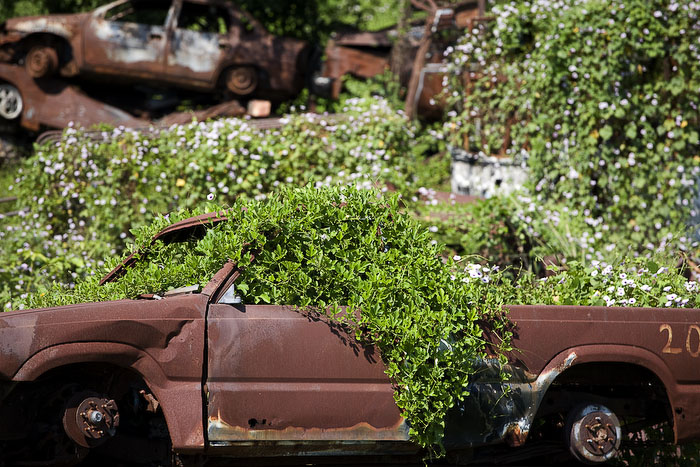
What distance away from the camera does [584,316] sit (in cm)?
449

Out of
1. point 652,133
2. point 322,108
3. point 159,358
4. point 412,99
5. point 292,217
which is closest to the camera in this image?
point 159,358

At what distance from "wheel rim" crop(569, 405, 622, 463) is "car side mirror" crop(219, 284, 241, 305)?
2108mm

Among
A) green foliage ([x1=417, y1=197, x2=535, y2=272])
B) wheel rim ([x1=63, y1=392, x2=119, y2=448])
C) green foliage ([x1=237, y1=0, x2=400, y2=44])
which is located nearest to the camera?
wheel rim ([x1=63, y1=392, x2=119, y2=448])

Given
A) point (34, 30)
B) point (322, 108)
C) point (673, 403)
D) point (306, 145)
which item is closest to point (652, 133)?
point (306, 145)

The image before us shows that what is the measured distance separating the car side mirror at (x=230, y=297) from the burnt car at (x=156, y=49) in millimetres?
8770

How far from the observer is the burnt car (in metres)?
12.1

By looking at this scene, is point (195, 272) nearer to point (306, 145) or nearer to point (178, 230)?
point (178, 230)

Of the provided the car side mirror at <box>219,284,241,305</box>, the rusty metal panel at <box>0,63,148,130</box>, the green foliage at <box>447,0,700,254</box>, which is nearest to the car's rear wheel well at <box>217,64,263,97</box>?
the rusty metal panel at <box>0,63,148,130</box>

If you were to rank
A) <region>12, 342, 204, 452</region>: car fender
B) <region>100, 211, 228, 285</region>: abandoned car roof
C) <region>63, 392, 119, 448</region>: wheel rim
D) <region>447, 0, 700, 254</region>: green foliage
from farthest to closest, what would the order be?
<region>447, 0, 700, 254</region>: green foliage → <region>100, 211, 228, 285</region>: abandoned car roof → <region>63, 392, 119, 448</region>: wheel rim → <region>12, 342, 204, 452</region>: car fender

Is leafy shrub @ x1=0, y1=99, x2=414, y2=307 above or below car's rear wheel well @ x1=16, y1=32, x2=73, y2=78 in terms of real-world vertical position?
below

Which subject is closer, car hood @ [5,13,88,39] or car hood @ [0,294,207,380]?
car hood @ [0,294,207,380]

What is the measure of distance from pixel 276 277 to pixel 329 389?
0.66 metres

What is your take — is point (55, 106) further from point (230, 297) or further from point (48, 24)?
point (230, 297)

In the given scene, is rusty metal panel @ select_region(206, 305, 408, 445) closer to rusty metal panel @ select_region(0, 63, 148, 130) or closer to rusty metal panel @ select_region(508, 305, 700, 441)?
rusty metal panel @ select_region(508, 305, 700, 441)
